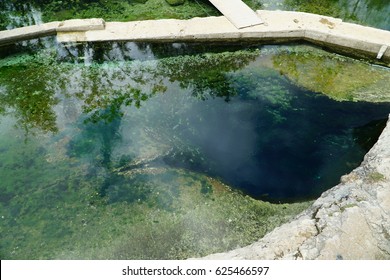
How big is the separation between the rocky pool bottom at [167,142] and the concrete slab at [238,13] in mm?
477

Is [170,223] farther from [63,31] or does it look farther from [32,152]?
[63,31]

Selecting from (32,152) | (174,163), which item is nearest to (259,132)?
(174,163)

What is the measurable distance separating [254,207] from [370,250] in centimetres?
140

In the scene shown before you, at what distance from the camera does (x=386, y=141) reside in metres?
3.87

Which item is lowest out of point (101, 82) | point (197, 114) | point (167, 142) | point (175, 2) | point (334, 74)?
point (167, 142)

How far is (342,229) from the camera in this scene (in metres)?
3.00

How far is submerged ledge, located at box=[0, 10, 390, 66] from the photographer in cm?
599

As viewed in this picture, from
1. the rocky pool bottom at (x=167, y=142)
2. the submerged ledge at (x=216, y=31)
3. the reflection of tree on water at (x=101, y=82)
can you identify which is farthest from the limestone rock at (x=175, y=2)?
the reflection of tree on water at (x=101, y=82)

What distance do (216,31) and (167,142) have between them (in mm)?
2533

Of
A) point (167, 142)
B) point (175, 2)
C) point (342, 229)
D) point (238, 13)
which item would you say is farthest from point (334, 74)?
point (175, 2)

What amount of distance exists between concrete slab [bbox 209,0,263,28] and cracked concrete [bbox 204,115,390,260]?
3.76 m

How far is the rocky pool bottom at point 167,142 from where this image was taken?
390 centimetres

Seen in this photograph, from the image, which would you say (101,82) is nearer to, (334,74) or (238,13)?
(238,13)

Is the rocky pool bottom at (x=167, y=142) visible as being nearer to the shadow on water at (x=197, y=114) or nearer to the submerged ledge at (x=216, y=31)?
the shadow on water at (x=197, y=114)
